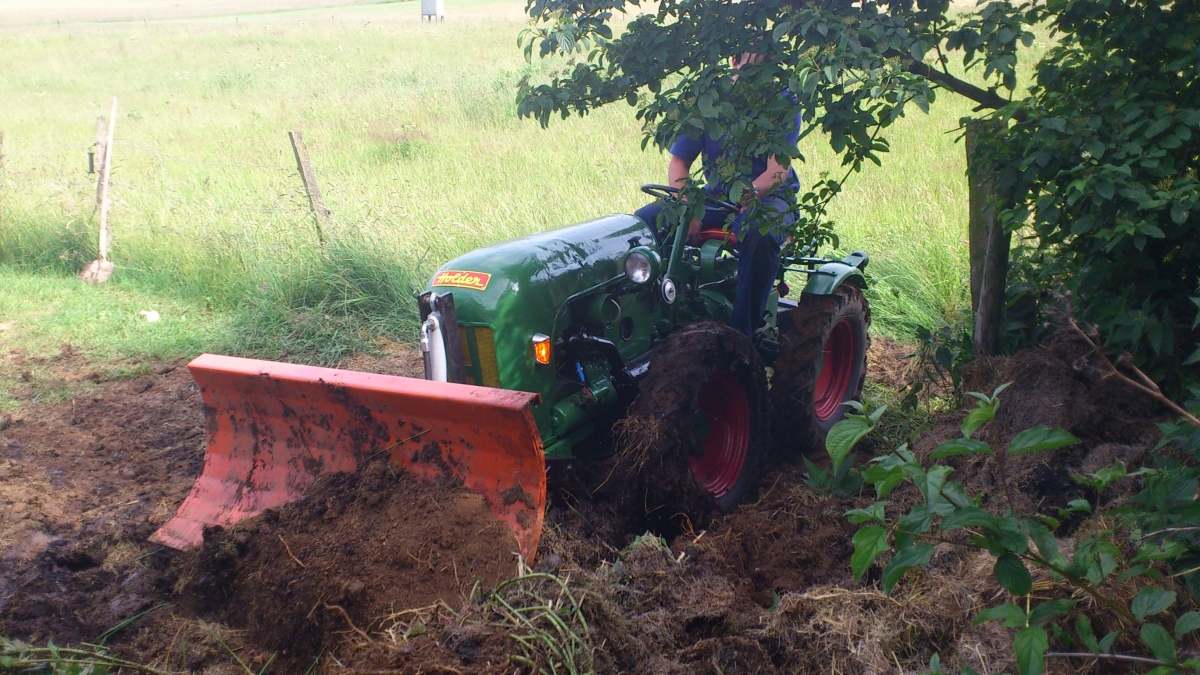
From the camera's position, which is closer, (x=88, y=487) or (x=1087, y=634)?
(x=1087, y=634)

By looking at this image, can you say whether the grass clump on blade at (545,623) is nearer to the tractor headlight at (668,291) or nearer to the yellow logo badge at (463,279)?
the yellow logo badge at (463,279)

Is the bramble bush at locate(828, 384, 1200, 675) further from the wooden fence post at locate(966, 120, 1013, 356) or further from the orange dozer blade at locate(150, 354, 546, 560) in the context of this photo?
the wooden fence post at locate(966, 120, 1013, 356)

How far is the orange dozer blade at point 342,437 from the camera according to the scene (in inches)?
123

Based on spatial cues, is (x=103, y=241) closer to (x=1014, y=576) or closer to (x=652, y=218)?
(x=652, y=218)

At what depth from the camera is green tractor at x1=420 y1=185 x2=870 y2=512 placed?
355cm

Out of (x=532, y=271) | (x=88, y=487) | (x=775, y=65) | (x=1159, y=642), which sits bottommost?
(x=88, y=487)

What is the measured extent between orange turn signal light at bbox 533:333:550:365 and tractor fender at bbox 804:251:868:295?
1.85 meters

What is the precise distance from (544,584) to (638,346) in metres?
1.58

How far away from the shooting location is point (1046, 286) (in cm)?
410

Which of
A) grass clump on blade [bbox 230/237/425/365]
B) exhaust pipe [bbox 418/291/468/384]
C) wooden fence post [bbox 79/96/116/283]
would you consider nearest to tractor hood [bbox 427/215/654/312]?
exhaust pipe [bbox 418/291/468/384]

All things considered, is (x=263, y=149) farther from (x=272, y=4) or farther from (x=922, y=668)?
(x=272, y=4)

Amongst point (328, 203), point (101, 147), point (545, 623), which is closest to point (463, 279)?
point (545, 623)

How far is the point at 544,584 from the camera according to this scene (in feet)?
9.41

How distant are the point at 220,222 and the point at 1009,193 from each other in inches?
276
